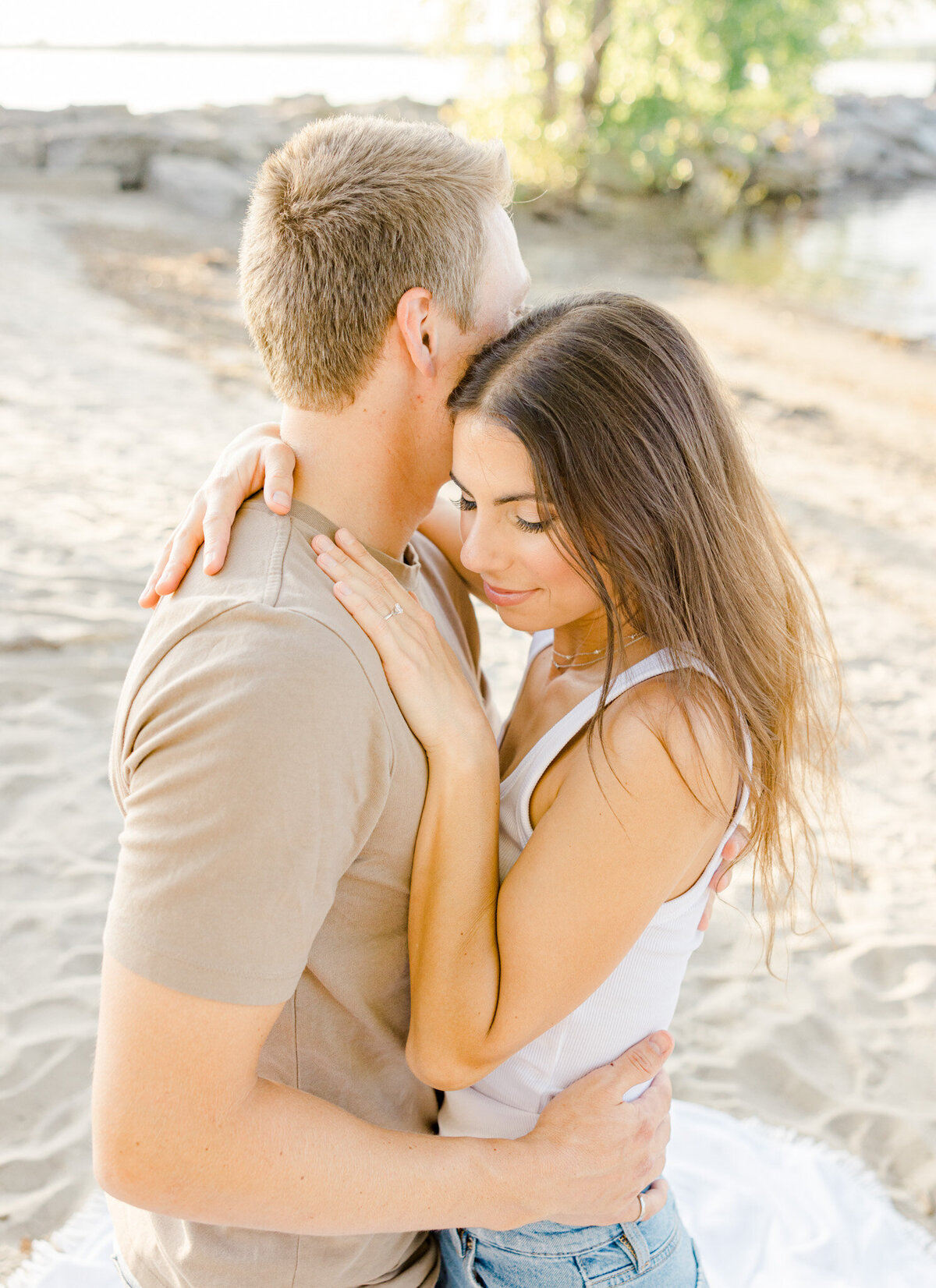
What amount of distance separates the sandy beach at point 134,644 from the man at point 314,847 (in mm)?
438

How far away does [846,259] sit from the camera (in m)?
17.8

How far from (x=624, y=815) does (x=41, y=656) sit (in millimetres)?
3819

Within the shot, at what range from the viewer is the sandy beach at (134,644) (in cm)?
301

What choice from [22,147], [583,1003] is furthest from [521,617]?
[22,147]

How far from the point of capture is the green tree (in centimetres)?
1712

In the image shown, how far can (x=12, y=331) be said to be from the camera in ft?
29.2

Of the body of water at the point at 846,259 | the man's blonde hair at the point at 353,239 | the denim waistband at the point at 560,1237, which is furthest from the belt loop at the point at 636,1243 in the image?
the body of water at the point at 846,259

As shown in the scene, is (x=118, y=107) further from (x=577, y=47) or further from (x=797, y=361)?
(x=797, y=361)

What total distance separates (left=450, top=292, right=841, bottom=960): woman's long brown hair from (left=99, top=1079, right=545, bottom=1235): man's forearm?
62 cm

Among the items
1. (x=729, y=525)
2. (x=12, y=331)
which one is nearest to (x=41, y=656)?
(x=729, y=525)

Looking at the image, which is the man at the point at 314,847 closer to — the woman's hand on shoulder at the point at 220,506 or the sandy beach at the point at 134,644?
the woman's hand on shoulder at the point at 220,506

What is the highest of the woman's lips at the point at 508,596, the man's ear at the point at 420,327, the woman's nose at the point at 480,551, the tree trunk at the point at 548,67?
the tree trunk at the point at 548,67

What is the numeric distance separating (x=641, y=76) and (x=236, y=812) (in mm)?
19569

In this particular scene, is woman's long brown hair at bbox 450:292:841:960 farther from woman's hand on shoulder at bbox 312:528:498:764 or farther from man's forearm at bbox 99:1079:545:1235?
man's forearm at bbox 99:1079:545:1235
